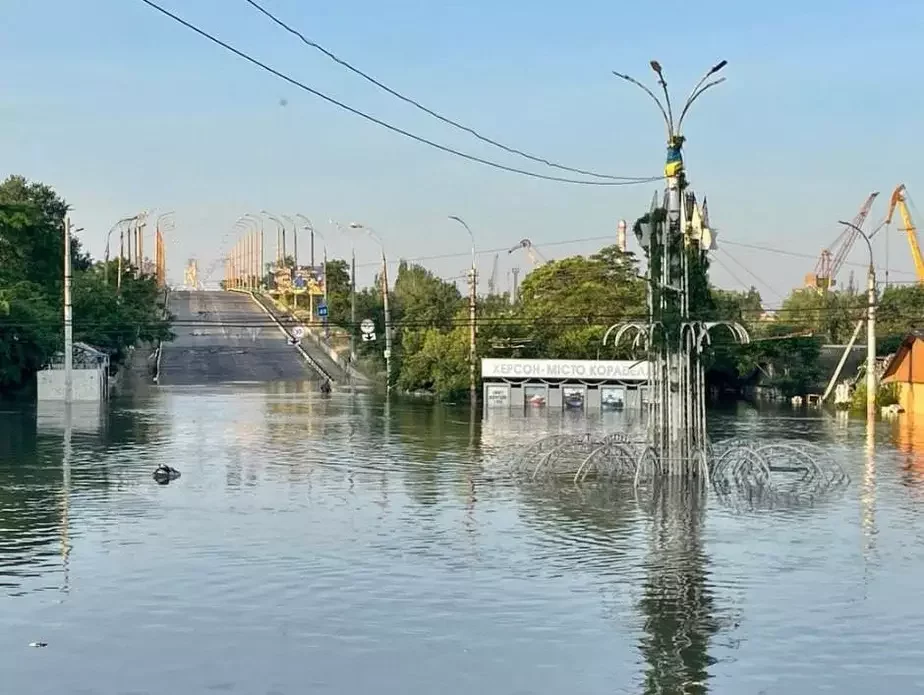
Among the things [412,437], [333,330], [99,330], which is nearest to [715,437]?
[412,437]

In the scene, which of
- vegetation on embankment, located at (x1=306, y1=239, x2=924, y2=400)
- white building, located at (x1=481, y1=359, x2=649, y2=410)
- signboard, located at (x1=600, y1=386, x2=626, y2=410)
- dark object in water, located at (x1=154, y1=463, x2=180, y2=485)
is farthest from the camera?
vegetation on embankment, located at (x1=306, y1=239, x2=924, y2=400)

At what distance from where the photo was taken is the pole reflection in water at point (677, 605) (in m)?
15.1

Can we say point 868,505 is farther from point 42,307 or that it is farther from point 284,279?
point 284,279

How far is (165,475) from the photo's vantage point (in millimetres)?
33281

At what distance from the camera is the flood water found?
1513 centimetres

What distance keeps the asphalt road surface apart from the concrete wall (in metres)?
A: 19.3

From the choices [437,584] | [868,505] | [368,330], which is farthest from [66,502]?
[368,330]

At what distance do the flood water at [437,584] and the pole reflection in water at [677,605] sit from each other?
0.06m

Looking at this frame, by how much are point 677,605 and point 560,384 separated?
53.0 metres

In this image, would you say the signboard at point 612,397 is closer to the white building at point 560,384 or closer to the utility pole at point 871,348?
the white building at point 560,384

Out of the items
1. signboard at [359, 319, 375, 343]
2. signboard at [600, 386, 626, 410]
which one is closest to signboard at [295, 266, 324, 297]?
signboard at [359, 319, 375, 343]

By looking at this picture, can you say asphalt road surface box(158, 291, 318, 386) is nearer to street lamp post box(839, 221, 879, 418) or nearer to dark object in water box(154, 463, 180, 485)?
street lamp post box(839, 221, 879, 418)

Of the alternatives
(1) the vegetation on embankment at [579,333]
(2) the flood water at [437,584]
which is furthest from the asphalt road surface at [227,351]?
(2) the flood water at [437,584]

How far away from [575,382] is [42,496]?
4430 centimetres
